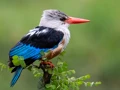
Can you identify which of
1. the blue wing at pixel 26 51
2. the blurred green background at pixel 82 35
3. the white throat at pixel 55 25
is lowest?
the blurred green background at pixel 82 35

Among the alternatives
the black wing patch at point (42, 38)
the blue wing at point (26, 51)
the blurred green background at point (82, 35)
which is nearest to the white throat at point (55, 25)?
the black wing patch at point (42, 38)

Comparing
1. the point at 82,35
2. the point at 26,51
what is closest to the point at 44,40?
the point at 26,51

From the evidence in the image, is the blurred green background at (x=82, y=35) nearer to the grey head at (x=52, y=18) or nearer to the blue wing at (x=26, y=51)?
the grey head at (x=52, y=18)

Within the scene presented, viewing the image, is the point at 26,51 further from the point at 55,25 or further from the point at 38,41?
the point at 55,25

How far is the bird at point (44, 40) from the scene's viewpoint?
529 cm

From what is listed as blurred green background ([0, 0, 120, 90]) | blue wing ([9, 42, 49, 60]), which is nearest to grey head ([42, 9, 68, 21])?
blue wing ([9, 42, 49, 60])

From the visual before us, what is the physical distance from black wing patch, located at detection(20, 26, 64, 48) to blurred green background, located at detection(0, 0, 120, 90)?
3.17 m

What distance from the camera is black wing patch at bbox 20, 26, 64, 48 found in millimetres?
5445

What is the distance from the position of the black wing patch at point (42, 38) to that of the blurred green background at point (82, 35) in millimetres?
3167

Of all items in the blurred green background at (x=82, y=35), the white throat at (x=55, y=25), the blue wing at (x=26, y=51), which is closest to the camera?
the blue wing at (x=26, y=51)

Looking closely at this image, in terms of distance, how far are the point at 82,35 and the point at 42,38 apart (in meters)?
4.98

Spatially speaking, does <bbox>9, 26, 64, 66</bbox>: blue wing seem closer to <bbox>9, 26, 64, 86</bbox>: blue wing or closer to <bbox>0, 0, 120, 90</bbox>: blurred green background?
<bbox>9, 26, 64, 86</bbox>: blue wing

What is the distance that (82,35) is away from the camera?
10445mm

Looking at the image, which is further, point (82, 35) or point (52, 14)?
point (82, 35)
